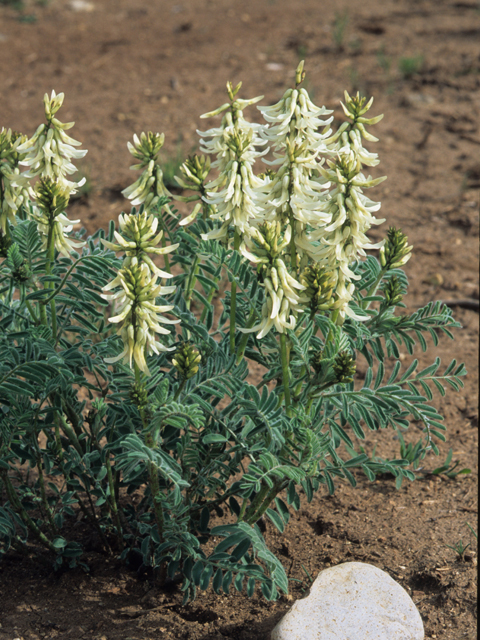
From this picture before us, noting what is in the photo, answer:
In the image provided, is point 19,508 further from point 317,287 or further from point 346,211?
point 346,211

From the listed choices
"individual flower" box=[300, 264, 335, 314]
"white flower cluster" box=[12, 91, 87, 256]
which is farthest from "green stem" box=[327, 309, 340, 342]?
"white flower cluster" box=[12, 91, 87, 256]

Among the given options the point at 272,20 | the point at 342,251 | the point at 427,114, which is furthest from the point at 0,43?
the point at 342,251

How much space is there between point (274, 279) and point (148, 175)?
2.32 ft

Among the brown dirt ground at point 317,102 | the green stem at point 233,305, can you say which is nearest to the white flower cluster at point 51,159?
the green stem at point 233,305

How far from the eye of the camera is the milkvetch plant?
1886 mm

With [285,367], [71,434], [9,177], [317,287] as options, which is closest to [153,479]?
[71,434]

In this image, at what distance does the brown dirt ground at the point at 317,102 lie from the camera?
2.56 meters

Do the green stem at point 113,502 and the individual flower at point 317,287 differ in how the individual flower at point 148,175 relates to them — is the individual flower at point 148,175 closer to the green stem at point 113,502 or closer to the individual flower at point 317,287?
the individual flower at point 317,287

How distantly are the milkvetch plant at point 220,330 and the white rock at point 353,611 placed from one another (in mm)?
245

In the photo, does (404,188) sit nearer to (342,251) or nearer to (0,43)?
(342,251)

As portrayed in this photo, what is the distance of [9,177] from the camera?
6.80 ft

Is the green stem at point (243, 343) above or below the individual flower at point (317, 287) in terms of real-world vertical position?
below

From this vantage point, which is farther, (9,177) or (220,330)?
(220,330)

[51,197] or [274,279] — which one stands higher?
[51,197]
